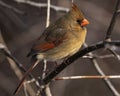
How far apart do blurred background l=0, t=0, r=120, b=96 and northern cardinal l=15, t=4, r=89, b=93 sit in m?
1.15

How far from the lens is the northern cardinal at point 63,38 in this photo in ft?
11.9

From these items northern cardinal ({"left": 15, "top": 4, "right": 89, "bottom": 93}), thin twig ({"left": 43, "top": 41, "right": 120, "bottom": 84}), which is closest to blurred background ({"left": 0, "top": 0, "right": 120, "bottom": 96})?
northern cardinal ({"left": 15, "top": 4, "right": 89, "bottom": 93})

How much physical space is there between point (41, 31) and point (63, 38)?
5.04ft

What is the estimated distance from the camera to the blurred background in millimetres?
5145

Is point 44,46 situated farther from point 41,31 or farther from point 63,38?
point 41,31

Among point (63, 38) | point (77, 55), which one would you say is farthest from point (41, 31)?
point (77, 55)

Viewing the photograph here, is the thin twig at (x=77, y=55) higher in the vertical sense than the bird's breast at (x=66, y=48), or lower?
higher

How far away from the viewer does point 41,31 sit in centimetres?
526

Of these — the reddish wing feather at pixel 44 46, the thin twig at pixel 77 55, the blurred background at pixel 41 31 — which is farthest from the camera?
the blurred background at pixel 41 31

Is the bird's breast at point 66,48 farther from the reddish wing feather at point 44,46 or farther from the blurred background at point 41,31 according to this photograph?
the blurred background at point 41,31

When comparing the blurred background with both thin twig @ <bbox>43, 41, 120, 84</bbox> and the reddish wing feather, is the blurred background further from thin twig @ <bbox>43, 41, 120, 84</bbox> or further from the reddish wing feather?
thin twig @ <bbox>43, 41, 120, 84</bbox>

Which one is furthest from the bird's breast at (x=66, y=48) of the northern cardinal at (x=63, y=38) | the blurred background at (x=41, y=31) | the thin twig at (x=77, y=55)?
the blurred background at (x=41, y=31)

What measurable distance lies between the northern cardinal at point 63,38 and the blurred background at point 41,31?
1.15m

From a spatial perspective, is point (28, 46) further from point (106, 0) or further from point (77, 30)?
point (77, 30)
